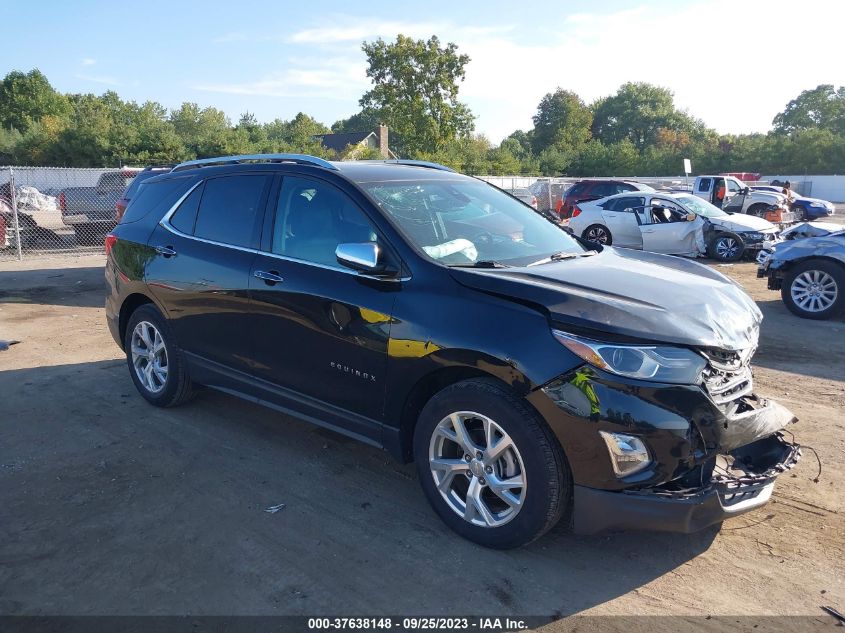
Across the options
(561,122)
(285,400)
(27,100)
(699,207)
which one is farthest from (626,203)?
(27,100)

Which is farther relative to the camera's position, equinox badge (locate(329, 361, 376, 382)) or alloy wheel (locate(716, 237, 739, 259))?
→ alloy wheel (locate(716, 237, 739, 259))

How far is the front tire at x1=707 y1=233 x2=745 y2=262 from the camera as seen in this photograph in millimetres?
14758

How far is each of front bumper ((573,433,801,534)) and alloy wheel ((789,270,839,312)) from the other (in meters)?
6.86

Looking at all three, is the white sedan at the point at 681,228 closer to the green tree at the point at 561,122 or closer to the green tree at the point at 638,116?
the green tree at the point at 561,122

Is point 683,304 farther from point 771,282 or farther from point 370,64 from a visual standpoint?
point 370,64

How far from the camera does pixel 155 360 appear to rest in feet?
17.4

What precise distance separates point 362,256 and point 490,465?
1.25 m

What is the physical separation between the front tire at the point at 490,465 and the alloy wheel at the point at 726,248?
13292 mm

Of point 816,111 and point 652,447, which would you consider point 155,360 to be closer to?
point 652,447

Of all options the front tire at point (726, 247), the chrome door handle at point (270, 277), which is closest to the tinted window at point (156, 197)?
the chrome door handle at point (270, 277)

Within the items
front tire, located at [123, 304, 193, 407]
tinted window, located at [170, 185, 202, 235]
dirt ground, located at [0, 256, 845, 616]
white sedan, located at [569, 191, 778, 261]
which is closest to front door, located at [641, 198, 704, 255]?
white sedan, located at [569, 191, 778, 261]

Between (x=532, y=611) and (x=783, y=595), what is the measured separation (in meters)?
1.13

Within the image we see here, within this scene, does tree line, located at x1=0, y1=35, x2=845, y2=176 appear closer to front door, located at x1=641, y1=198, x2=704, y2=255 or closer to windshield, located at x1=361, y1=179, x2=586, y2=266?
front door, located at x1=641, y1=198, x2=704, y2=255

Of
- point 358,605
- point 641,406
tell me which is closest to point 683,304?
point 641,406
